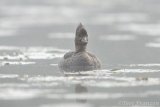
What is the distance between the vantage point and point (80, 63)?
26594mm

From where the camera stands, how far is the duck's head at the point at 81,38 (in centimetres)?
2697

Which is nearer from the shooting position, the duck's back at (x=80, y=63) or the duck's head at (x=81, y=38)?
the duck's back at (x=80, y=63)

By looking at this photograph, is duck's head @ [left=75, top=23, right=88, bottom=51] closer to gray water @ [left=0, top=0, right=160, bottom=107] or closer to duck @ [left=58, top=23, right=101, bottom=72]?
duck @ [left=58, top=23, right=101, bottom=72]

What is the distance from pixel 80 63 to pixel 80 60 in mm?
99

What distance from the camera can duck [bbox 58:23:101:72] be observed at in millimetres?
26438

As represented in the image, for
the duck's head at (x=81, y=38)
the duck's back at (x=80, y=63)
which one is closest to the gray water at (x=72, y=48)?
the duck's back at (x=80, y=63)

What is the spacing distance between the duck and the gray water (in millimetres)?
308

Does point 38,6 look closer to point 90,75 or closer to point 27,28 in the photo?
point 27,28

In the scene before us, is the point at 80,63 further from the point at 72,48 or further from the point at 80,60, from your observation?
the point at 72,48

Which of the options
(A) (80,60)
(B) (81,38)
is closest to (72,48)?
(B) (81,38)

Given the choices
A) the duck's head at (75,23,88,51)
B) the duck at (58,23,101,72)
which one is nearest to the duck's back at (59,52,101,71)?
the duck at (58,23,101,72)

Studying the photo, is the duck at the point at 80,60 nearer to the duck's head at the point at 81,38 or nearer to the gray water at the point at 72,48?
the duck's head at the point at 81,38

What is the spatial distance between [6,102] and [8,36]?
52.1ft

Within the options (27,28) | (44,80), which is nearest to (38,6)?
(27,28)
